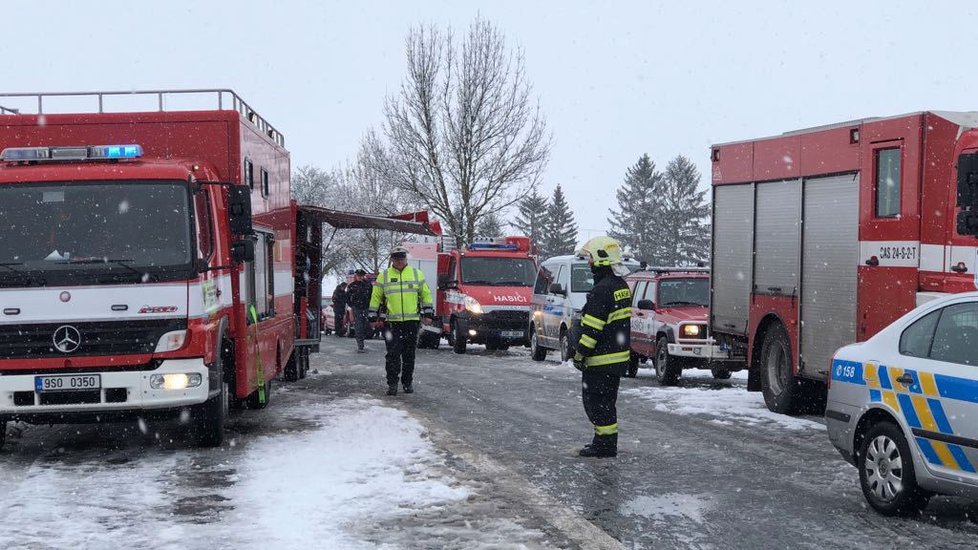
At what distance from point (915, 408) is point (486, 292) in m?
20.0

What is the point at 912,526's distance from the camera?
740cm

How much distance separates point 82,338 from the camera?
9.70 m

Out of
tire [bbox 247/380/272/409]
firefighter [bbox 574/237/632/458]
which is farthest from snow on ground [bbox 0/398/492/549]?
tire [bbox 247/380/272/409]

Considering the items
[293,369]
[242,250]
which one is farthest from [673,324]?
[242,250]

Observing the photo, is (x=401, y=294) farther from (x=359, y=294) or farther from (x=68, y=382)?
(x=359, y=294)

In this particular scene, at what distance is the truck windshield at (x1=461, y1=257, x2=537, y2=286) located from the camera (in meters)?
27.7

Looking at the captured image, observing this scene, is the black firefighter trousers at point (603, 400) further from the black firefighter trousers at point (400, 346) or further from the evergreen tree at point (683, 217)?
the evergreen tree at point (683, 217)

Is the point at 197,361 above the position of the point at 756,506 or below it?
above

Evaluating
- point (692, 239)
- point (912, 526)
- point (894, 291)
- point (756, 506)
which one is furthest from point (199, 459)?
point (692, 239)

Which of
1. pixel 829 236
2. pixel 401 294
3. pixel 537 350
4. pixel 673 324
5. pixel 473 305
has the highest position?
pixel 829 236

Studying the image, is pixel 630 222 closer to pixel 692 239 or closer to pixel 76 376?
pixel 692 239

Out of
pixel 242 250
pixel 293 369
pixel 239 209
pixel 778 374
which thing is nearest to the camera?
pixel 239 209

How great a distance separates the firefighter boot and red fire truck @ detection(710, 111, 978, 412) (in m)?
3.21

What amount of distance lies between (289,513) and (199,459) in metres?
2.71
